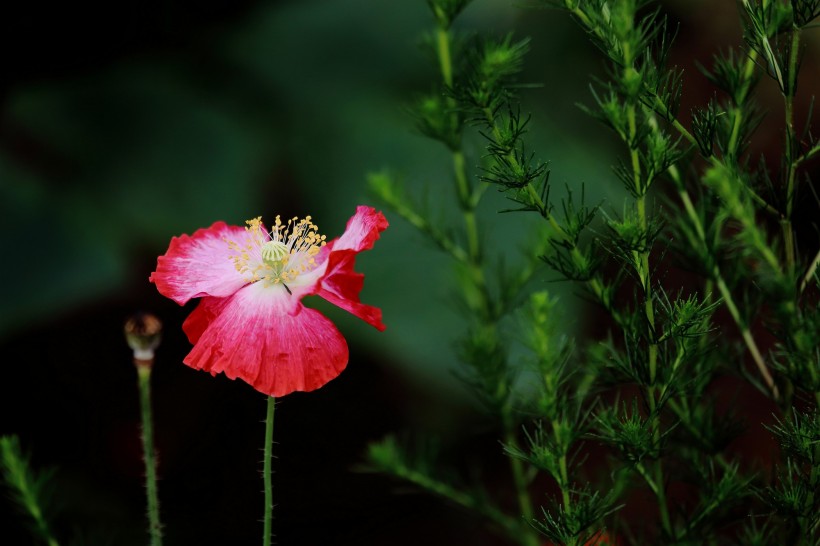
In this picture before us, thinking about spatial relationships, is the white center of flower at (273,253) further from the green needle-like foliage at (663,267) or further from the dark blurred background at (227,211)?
the dark blurred background at (227,211)

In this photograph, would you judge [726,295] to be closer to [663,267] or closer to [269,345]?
[663,267]

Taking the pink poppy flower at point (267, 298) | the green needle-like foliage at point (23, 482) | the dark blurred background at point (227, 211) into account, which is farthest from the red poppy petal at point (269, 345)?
the dark blurred background at point (227, 211)

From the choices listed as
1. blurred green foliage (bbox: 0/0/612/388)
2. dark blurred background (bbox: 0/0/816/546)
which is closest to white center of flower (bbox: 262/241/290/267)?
dark blurred background (bbox: 0/0/816/546)

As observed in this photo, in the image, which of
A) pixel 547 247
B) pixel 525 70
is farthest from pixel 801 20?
pixel 525 70

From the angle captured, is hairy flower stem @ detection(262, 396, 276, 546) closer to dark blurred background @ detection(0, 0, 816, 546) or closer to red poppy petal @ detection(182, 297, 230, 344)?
red poppy petal @ detection(182, 297, 230, 344)

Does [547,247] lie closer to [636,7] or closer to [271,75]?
[636,7]

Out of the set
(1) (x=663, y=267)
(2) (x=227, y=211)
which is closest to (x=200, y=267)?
(1) (x=663, y=267)
